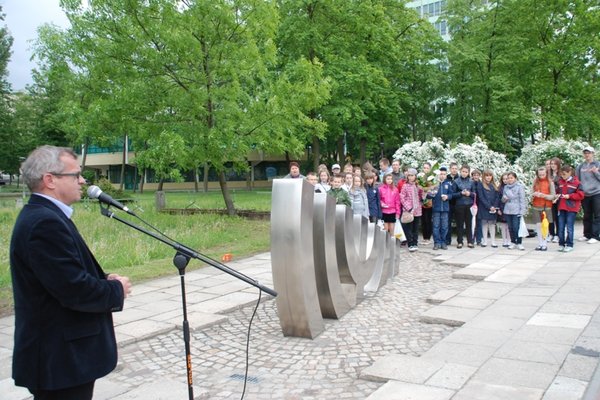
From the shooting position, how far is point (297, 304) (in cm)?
542

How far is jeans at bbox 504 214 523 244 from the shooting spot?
1125 centimetres

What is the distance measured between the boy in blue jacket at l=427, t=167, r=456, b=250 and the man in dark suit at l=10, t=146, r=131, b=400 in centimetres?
963

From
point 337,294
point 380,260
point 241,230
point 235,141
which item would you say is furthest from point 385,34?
point 337,294

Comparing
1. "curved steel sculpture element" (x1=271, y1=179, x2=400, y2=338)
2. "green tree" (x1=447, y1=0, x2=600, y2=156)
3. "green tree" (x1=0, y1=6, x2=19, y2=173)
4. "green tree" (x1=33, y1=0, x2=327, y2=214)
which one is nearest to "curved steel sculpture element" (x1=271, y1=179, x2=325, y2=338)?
"curved steel sculpture element" (x1=271, y1=179, x2=400, y2=338)

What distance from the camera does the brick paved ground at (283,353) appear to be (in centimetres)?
429

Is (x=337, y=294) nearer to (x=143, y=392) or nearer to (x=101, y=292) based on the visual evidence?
(x=143, y=392)

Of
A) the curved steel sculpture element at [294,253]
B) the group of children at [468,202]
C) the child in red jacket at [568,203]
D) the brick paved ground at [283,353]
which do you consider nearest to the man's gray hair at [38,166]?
the brick paved ground at [283,353]

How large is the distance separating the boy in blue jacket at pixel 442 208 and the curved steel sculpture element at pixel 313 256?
406cm

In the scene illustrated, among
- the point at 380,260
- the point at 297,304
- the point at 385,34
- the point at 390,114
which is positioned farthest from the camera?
the point at 390,114

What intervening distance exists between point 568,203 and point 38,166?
34.4 ft

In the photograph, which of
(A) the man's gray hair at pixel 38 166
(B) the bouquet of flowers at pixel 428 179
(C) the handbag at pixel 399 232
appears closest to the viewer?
(A) the man's gray hair at pixel 38 166

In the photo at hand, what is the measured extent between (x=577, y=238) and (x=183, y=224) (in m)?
10.5

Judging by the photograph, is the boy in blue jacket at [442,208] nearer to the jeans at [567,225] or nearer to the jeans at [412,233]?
the jeans at [412,233]

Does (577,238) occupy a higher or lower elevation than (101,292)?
lower
